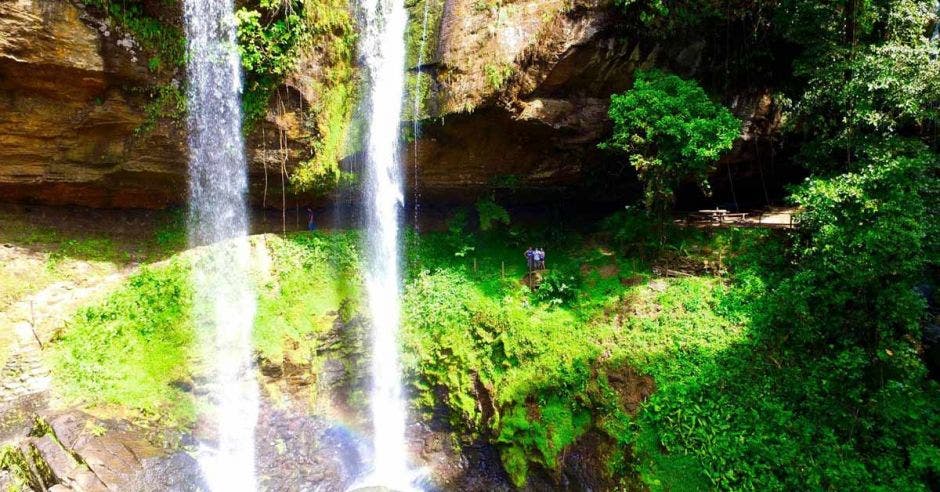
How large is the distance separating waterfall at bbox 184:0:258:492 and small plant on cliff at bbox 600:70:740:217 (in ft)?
33.5

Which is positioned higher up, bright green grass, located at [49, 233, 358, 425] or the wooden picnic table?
the wooden picnic table

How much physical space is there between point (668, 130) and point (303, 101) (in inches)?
381

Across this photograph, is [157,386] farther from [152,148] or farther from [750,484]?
[750,484]

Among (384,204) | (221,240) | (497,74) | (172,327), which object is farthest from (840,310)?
(221,240)

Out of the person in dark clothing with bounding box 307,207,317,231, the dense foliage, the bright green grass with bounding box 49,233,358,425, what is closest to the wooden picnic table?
the dense foliage

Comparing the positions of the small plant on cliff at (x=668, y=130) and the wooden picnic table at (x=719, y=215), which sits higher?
the small plant on cliff at (x=668, y=130)

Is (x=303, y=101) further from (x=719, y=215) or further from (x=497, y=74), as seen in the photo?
(x=719, y=215)

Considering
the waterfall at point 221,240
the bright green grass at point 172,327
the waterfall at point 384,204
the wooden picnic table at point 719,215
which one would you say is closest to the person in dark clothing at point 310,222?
the bright green grass at point 172,327

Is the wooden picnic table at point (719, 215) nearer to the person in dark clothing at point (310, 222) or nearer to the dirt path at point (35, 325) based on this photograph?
the person in dark clothing at point (310, 222)

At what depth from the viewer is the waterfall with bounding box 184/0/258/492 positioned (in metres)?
11.0

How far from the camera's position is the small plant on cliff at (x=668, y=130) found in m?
10.3

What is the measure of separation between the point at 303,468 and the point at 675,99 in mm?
12463

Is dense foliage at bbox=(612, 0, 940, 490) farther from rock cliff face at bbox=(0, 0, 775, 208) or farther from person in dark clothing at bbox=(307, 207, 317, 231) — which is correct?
person in dark clothing at bbox=(307, 207, 317, 231)

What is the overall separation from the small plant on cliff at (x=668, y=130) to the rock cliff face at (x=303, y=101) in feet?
5.15
